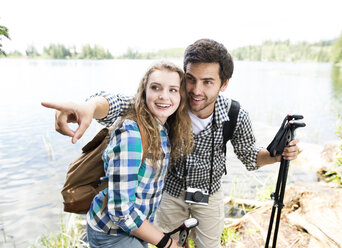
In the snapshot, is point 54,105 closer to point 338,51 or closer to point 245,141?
point 245,141

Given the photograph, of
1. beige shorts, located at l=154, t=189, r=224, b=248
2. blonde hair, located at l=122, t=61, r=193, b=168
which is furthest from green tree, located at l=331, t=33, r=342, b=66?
blonde hair, located at l=122, t=61, r=193, b=168

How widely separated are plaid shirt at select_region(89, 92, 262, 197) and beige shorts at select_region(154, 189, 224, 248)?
10cm

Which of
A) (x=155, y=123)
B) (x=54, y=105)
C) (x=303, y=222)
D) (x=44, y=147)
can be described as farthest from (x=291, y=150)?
(x=44, y=147)

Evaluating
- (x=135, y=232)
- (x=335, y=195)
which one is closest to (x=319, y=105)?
(x=335, y=195)

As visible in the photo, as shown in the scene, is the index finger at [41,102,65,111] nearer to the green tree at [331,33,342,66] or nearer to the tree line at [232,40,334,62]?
the green tree at [331,33,342,66]

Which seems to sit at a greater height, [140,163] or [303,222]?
[140,163]

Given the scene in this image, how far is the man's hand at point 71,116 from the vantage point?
1.10 m

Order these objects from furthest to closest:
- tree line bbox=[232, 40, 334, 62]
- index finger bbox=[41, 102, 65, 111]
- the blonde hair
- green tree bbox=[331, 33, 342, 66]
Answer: tree line bbox=[232, 40, 334, 62]
green tree bbox=[331, 33, 342, 66]
the blonde hair
index finger bbox=[41, 102, 65, 111]

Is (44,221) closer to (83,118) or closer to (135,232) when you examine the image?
(135,232)

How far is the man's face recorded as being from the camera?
6.23ft

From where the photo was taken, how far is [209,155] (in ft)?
7.07

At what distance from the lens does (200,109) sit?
2.00m

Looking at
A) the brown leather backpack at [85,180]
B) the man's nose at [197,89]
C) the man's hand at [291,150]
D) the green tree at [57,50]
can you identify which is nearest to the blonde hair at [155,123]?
the man's nose at [197,89]

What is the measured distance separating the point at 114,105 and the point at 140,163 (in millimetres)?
Answer: 453
